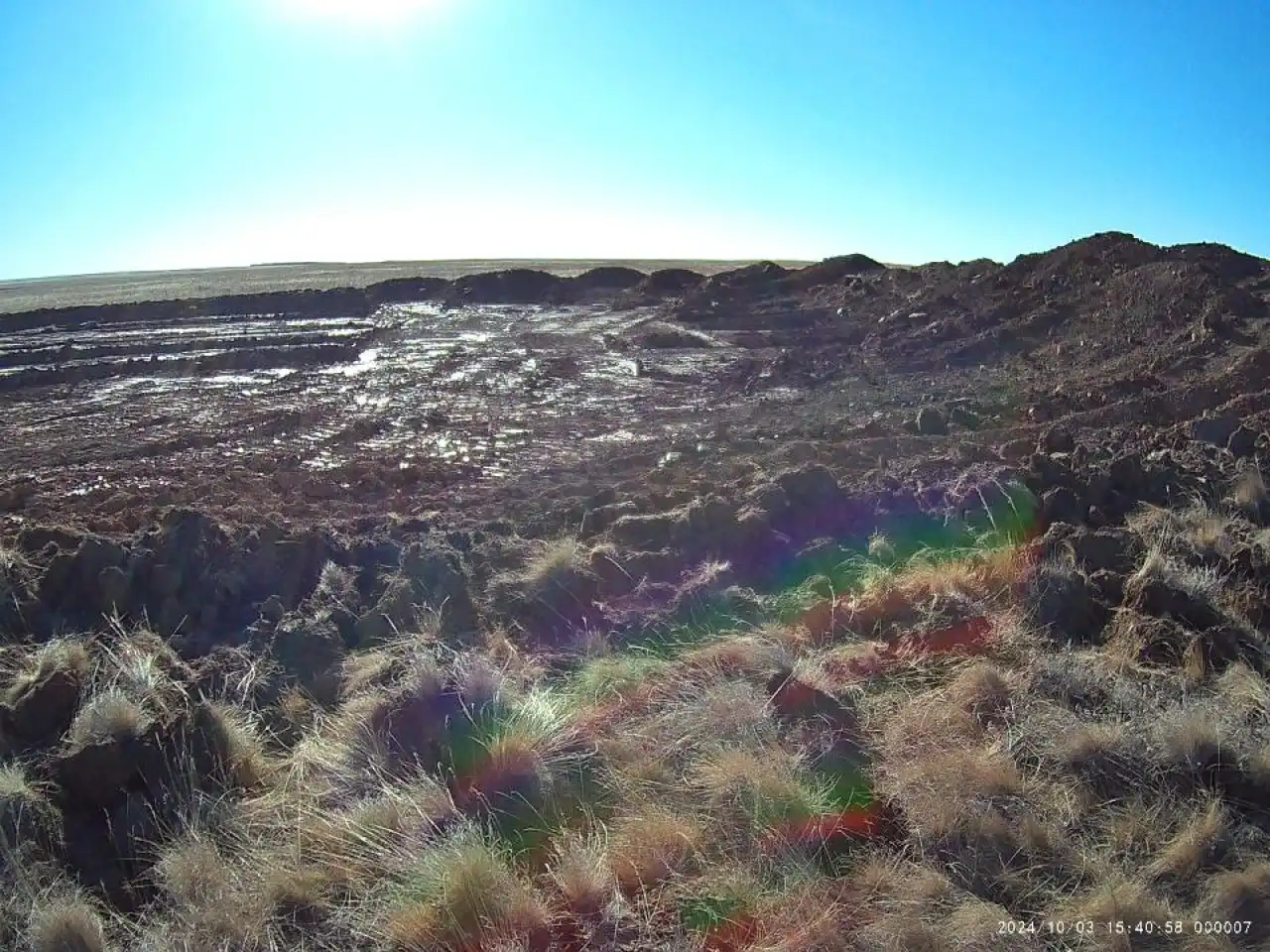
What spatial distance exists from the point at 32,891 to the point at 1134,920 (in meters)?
4.18

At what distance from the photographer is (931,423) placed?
9.62 metres

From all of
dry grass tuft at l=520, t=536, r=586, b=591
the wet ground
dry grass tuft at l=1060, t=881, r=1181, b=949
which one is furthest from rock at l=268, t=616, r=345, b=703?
dry grass tuft at l=1060, t=881, r=1181, b=949

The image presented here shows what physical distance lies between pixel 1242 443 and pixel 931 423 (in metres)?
2.98

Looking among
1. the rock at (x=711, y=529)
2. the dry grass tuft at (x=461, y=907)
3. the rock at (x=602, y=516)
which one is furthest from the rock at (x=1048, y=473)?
the dry grass tuft at (x=461, y=907)

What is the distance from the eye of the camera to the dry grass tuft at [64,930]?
310 cm

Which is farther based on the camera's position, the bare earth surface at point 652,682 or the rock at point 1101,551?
the rock at point 1101,551

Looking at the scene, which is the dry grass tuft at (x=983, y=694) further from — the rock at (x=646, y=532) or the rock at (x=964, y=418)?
the rock at (x=964, y=418)

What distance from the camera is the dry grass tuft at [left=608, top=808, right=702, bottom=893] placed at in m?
3.37

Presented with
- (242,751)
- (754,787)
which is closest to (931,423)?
(754,787)

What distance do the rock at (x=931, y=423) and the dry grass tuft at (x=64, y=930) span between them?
842 centimetres

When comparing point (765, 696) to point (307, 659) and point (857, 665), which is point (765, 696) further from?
point (307, 659)

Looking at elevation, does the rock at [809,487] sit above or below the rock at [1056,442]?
below

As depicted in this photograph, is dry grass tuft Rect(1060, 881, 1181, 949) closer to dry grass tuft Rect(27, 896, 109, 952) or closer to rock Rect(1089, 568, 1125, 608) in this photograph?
rock Rect(1089, 568, 1125, 608)

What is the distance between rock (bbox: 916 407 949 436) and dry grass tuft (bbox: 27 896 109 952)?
8.42 meters
